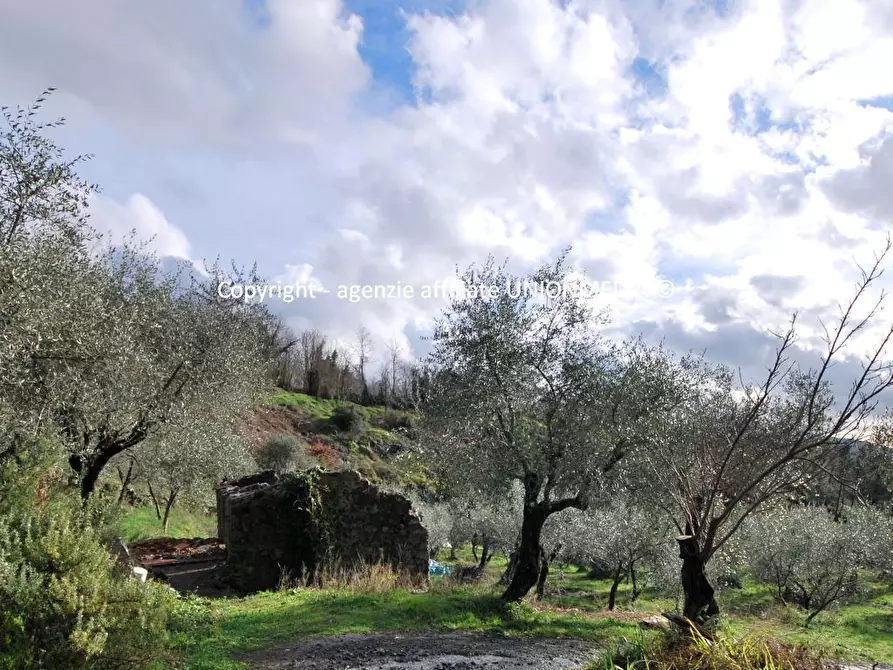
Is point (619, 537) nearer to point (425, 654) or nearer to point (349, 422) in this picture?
point (425, 654)

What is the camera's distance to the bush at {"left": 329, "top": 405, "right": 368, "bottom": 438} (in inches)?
2141

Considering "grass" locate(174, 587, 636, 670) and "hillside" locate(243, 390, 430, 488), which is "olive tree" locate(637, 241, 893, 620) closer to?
"grass" locate(174, 587, 636, 670)

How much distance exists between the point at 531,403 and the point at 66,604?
31.4 ft

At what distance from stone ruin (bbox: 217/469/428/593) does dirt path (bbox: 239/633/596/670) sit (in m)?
5.58

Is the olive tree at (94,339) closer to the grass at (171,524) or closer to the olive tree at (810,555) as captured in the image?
A: the grass at (171,524)

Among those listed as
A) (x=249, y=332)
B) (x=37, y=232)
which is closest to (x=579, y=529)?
(x=249, y=332)

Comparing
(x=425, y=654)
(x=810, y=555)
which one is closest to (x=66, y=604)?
(x=425, y=654)

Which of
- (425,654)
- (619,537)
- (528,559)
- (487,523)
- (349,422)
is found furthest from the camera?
(349,422)

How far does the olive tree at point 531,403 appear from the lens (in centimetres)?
1298

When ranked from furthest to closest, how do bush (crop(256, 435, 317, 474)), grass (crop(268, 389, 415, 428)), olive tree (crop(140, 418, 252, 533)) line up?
1. grass (crop(268, 389, 415, 428))
2. bush (crop(256, 435, 317, 474))
3. olive tree (crop(140, 418, 252, 533))

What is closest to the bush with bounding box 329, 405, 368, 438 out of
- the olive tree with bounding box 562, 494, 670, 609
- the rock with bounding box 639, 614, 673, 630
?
the olive tree with bounding box 562, 494, 670, 609

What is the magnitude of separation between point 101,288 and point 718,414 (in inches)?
582

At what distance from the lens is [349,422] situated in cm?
5500

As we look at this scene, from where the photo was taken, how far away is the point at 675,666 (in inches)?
231
